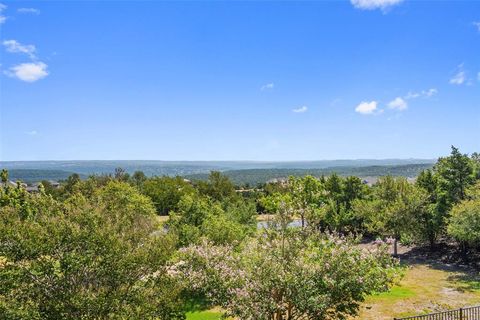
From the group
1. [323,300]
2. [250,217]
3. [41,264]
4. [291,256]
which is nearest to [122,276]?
[41,264]

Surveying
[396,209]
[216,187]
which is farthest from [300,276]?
[216,187]

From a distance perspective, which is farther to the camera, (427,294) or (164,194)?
(164,194)

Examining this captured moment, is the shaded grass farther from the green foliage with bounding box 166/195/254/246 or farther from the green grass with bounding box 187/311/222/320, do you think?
the green foliage with bounding box 166/195/254/246

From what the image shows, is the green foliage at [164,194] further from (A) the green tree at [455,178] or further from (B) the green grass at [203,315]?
(B) the green grass at [203,315]

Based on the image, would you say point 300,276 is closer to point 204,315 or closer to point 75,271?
point 75,271

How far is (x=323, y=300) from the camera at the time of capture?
11258mm

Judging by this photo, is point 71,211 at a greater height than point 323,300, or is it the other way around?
point 71,211

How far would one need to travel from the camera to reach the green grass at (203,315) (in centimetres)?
2050

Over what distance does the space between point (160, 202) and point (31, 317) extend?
67.5 m

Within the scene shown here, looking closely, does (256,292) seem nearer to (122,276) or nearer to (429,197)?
(122,276)

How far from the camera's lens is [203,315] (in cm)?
2109

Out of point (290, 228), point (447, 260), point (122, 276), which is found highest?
point (290, 228)

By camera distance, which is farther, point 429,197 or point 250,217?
point 250,217

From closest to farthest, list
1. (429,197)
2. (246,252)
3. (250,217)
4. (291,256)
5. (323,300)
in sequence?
(323,300)
(291,256)
(246,252)
(429,197)
(250,217)
